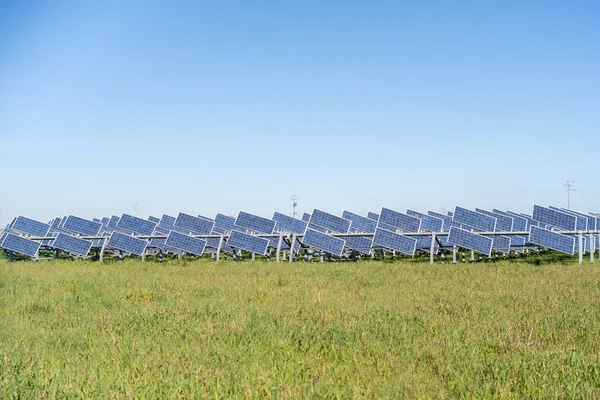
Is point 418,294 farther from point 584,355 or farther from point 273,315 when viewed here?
point 584,355

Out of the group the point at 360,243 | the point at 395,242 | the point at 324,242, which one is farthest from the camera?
the point at 360,243

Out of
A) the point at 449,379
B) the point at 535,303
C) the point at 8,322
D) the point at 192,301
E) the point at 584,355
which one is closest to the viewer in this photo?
the point at 449,379

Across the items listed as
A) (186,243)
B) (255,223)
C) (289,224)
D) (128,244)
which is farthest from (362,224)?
(128,244)

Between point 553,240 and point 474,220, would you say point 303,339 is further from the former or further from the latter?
point 474,220

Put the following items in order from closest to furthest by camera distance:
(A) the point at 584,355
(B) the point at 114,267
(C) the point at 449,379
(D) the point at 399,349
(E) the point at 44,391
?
1. (E) the point at 44,391
2. (C) the point at 449,379
3. (A) the point at 584,355
4. (D) the point at 399,349
5. (B) the point at 114,267

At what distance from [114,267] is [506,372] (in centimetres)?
1547

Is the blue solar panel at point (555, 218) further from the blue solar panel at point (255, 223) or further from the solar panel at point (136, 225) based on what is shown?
the solar panel at point (136, 225)

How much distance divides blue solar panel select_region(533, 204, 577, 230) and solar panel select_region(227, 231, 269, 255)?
11.2m

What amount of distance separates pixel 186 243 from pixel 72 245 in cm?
472

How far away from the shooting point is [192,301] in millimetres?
11281

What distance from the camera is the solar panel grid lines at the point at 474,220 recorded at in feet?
80.6

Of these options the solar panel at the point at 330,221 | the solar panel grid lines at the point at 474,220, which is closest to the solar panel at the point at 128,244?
the solar panel at the point at 330,221

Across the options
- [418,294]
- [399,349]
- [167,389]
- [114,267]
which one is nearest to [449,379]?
[399,349]

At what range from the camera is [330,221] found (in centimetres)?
2527
